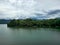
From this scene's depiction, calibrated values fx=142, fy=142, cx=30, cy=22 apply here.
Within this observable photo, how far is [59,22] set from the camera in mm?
14977

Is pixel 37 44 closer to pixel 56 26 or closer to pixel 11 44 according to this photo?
pixel 11 44

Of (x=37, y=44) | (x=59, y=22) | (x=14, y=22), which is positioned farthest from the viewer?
(x=14, y=22)

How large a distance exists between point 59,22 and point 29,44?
988 cm

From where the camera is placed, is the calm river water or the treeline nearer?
the calm river water

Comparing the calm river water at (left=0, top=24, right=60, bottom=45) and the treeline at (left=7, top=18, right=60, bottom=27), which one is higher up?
the treeline at (left=7, top=18, right=60, bottom=27)

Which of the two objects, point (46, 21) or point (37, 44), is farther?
point (46, 21)

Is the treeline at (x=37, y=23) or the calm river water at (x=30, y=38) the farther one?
the treeline at (x=37, y=23)

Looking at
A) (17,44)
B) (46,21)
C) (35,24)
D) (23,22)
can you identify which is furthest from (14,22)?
(17,44)

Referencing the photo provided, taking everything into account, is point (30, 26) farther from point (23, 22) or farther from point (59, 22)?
point (59, 22)

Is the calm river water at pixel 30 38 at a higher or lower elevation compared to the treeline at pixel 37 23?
lower

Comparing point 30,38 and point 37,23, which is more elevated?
point 37,23

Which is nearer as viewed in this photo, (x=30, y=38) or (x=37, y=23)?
(x=30, y=38)

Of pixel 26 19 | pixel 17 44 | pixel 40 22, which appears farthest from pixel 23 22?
pixel 17 44

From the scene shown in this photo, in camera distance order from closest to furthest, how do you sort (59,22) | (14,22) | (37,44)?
(37,44) < (59,22) < (14,22)
